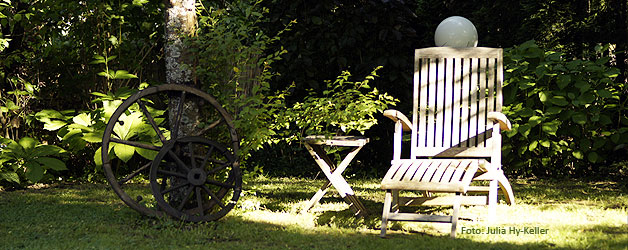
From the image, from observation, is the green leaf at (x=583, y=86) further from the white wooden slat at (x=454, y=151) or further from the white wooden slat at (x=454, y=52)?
the white wooden slat at (x=454, y=151)

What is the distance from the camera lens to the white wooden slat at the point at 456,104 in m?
4.34

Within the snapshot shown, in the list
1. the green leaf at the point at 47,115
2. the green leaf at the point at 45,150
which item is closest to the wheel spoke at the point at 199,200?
the green leaf at the point at 45,150

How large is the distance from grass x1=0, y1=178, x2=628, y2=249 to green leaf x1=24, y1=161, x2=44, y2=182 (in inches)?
11.5

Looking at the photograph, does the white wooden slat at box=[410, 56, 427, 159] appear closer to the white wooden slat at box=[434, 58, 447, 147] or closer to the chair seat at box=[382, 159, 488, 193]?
the white wooden slat at box=[434, 58, 447, 147]

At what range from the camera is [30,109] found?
255 inches

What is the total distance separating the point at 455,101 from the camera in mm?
4391

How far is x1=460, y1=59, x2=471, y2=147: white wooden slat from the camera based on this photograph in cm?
430

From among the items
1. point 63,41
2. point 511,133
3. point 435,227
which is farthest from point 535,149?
point 63,41

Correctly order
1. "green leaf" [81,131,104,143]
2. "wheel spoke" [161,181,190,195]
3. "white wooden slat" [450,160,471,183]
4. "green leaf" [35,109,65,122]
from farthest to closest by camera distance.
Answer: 1. "green leaf" [35,109,65,122]
2. "green leaf" [81,131,104,143]
3. "wheel spoke" [161,181,190,195]
4. "white wooden slat" [450,160,471,183]

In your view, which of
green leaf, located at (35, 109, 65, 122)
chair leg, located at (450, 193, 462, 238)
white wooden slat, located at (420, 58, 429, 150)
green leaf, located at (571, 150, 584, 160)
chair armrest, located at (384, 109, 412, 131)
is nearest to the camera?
chair leg, located at (450, 193, 462, 238)

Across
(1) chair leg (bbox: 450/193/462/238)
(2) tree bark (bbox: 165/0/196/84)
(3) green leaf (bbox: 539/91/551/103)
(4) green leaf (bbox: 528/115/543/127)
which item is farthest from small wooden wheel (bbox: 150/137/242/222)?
(3) green leaf (bbox: 539/91/551/103)

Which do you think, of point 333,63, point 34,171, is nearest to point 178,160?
point 34,171

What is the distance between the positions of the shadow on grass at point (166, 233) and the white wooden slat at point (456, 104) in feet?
2.76

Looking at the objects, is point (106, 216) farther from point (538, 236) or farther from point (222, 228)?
point (538, 236)
